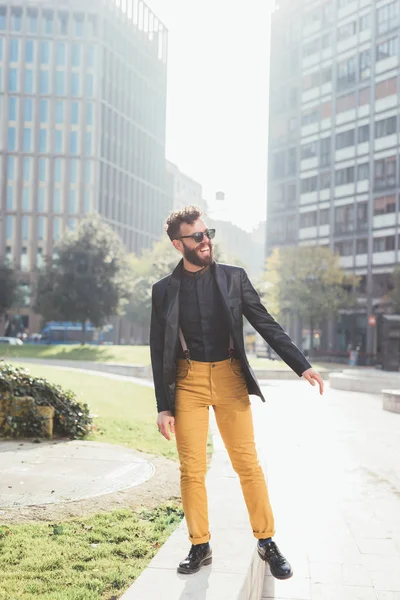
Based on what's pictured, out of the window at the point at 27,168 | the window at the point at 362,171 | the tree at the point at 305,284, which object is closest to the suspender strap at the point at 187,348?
the tree at the point at 305,284

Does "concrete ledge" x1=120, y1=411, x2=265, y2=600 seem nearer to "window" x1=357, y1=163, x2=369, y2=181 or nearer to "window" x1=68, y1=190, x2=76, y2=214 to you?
"window" x1=357, y1=163, x2=369, y2=181

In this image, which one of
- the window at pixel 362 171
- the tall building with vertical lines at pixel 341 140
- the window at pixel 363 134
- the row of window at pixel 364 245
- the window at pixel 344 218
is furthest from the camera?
the window at pixel 344 218

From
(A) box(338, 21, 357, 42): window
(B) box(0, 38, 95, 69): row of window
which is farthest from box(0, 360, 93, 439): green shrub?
(B) box(0, 38, 95, 69): row of window

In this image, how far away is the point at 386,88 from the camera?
195ft

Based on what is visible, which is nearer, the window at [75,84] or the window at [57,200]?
the window at [57,200]

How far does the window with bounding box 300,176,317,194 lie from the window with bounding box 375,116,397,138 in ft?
24.9

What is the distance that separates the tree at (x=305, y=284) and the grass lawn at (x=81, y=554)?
4771cm

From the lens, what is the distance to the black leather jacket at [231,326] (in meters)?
4.02

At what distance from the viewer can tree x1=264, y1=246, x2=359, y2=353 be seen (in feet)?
172

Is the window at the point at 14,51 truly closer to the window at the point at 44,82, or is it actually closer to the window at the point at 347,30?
the window at the point at 44,82

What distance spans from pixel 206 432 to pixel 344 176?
6109cm

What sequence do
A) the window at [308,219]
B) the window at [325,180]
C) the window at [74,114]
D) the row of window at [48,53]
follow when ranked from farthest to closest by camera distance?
1. the window at [74,114]
2. the row of window at [48,53]
3. the window at [308,219]
4. the window at [325,180]

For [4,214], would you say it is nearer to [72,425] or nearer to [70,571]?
[72,425]

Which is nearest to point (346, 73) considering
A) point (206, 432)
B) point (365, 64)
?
point (365, 64)
